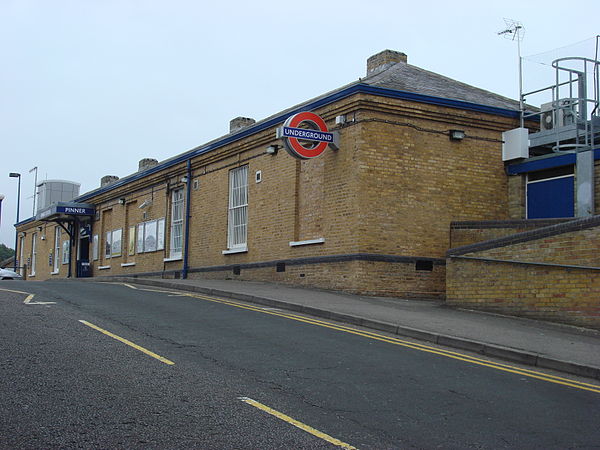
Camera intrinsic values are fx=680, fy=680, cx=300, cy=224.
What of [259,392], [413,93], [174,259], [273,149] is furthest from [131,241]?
[259,392]

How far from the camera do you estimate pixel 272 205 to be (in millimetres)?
20984

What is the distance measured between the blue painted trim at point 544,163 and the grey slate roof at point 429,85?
1.95 metres

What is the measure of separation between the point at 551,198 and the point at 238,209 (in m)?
10.0

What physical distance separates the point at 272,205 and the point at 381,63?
6.11 meters

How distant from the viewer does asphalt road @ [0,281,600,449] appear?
19.1 feet

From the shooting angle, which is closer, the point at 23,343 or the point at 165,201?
the point at 23,343

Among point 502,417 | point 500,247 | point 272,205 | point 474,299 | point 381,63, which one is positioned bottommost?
point 502,417

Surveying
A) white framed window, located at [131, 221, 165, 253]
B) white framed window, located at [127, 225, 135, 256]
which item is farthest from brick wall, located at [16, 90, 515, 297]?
white framed window, located at [127, 225, 135, 256]

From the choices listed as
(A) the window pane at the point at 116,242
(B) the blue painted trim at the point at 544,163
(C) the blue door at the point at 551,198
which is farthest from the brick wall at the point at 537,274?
(A) the window pane at the point at 116,242

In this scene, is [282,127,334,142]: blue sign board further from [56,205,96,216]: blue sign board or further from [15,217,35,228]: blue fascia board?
[15,217,35,228]: blue fascia board

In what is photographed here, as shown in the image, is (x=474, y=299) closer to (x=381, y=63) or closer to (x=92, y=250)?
(x=381, y=63)

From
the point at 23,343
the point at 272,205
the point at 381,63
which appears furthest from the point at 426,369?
the point at 381,63

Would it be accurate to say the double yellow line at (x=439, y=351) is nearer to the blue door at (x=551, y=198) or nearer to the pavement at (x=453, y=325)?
the pavement at (x=453, y=325)

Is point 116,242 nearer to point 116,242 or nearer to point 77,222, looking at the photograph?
point 116,242
